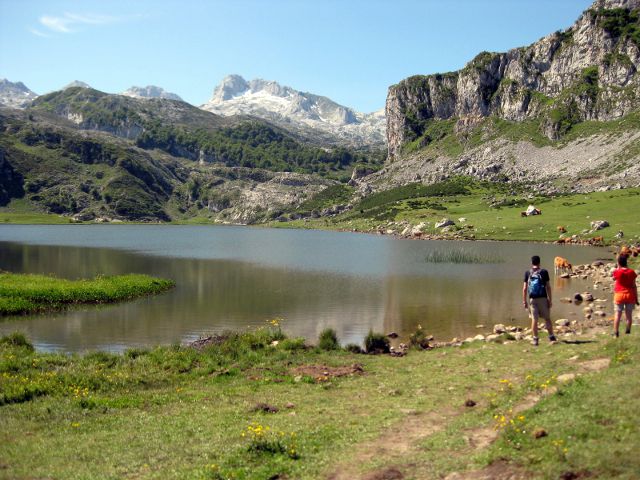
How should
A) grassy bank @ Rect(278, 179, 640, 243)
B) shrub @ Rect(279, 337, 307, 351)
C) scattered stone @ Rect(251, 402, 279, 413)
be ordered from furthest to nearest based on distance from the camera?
grassy bank @ Rect(278, 179, 640, 243)
shrub @ Rect(279, 337, 307, 351)
scattered stone @ Rect(251, 402, 279, 413)

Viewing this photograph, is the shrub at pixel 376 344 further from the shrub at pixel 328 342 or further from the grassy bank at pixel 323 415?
the grassy bank at pixel 323 415

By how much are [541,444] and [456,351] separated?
53.2 feet

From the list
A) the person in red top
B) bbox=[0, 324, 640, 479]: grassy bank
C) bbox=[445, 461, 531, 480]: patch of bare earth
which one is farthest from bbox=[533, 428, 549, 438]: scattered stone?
the person in red top

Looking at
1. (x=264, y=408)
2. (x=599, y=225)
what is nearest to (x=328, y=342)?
(x=264, y=408)

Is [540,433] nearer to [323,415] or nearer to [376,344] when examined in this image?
[323,415]

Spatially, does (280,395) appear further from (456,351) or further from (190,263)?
(190,263)

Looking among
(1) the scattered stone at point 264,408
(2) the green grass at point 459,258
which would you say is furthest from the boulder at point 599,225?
(1) the scattered stone at point 264,408

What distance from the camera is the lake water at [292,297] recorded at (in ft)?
132

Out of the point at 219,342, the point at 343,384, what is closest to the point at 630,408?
the point at 343,384

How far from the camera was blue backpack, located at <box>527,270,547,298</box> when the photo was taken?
25.2 m

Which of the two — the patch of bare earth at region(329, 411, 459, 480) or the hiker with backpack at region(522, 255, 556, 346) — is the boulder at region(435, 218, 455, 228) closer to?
the hiker with backpack at region(522, 255, 556, 346)

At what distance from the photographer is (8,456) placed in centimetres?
1459

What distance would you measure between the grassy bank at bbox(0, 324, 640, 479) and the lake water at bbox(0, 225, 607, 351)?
38.8 ft

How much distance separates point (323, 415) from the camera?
59.1 feet
